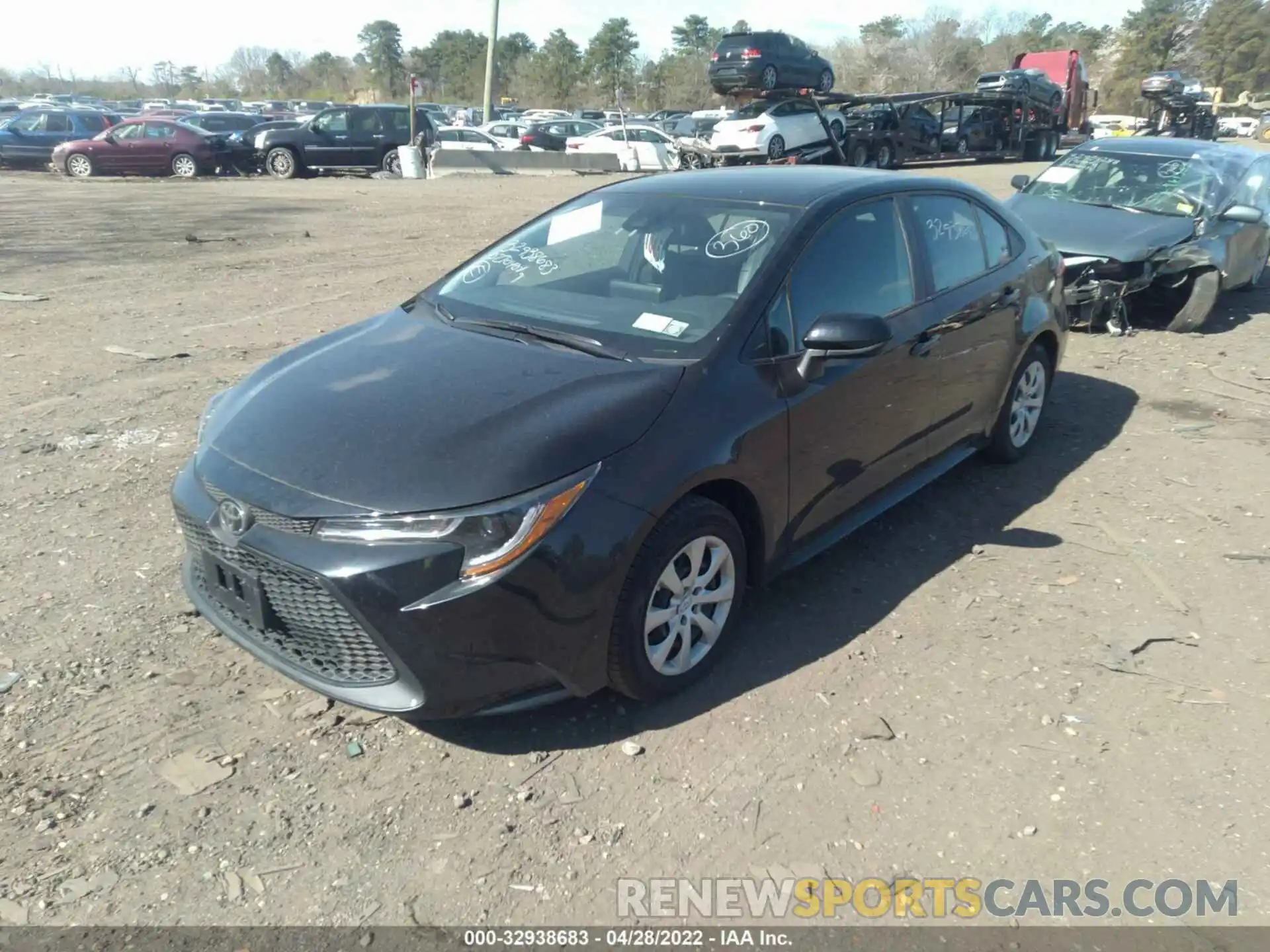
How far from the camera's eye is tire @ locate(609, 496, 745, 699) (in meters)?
3.07

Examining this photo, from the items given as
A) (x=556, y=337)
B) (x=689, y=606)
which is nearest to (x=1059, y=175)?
(x=556, y=337)

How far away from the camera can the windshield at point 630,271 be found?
3.65 meters

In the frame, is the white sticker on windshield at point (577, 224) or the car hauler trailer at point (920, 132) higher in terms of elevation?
the car hauler trailer at point (920, 132)

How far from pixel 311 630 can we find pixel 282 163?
23.7 meters

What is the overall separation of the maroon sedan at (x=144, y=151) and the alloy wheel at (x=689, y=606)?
77.6 feet

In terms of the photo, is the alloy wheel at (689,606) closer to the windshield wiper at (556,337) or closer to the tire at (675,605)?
the tire at (675,605)

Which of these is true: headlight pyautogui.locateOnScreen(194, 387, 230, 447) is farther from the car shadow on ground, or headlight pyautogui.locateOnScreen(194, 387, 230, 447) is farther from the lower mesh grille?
the car shadow on ground

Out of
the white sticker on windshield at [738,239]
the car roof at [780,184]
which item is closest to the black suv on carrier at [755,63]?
the car roof at [780,184]

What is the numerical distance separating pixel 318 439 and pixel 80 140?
25676mm

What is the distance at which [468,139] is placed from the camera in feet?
90.5

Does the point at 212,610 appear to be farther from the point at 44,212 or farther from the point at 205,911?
the point at 44,212

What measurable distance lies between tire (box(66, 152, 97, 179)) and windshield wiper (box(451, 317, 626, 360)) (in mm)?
23583

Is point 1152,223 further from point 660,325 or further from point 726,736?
point 726,736

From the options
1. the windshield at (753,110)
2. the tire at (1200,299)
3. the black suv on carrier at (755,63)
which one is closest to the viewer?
the tire at (1200,299)
